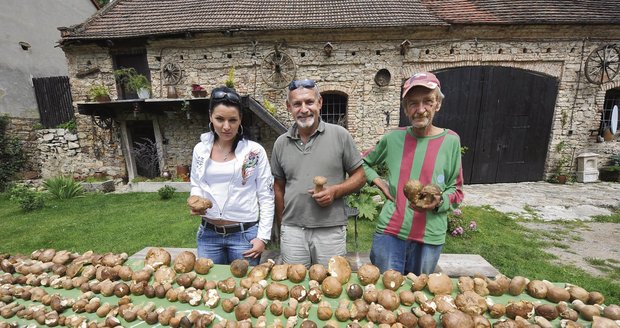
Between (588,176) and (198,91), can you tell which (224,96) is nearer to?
(198,91)

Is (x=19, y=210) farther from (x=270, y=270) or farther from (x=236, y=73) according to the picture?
(x=270, y=270)

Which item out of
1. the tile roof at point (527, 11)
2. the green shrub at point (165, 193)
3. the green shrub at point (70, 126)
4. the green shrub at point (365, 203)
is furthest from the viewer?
the green shrub at point (70, 126)

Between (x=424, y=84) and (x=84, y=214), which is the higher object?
(x=424, y=84)

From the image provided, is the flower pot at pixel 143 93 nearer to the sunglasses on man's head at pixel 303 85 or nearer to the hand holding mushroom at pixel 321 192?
the sunglasses on man's head at pixel 303 85

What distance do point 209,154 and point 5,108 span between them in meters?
12.5

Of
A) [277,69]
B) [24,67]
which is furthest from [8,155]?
[277,69]

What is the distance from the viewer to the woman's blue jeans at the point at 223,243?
1.94 m

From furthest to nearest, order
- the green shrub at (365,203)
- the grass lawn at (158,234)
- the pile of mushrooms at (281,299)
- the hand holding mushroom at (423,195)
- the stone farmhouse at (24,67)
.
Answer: the stone farmhouse at (24,67) < the green shrub at (365,203) < the grass lawn at (158,234) < the hand holding mushroom at (423,195) < the pile of mushrooms at (281,299)

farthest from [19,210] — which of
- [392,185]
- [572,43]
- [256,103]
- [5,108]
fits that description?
[572,43]

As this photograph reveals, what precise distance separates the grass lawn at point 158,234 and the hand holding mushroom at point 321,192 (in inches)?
105

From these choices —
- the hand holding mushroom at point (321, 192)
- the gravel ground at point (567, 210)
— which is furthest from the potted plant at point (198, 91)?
the gravel ground at point (567, 210)

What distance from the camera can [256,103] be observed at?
7.64m

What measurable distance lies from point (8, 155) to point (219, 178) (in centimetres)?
1242

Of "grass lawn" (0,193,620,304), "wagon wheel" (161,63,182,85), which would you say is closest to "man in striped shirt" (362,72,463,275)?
"grass lawn" (0,193,620,304)
